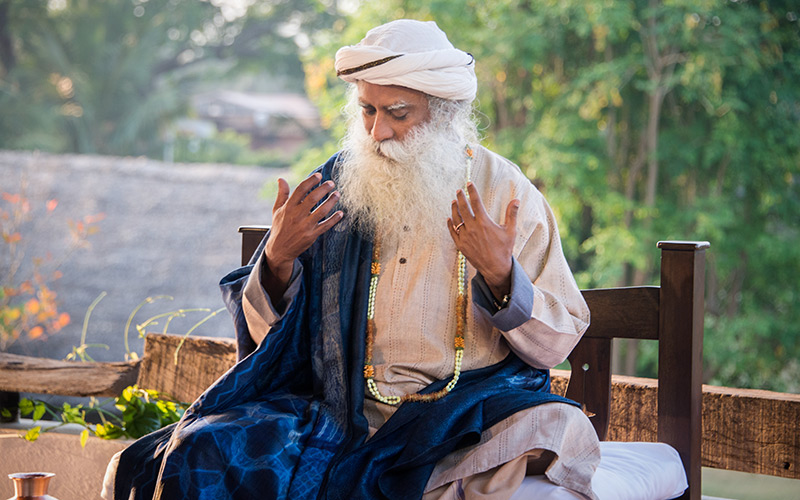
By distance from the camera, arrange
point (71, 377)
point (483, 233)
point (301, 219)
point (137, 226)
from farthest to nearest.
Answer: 1. point (137, 226)
2. point (71, 377)
3. point (301, 219)
4. point (483, 233)

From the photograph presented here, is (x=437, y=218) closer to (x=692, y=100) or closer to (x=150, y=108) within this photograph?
(x=692, y=100)

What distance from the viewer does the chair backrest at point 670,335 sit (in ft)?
7.97

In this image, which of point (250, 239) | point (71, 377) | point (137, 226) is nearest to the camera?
point (250, 239)

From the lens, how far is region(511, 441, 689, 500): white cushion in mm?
2004

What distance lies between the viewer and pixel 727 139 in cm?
771

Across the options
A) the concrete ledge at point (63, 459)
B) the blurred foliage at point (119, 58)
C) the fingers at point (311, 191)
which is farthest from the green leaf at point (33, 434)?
the blurred foliage at point (119, 58)

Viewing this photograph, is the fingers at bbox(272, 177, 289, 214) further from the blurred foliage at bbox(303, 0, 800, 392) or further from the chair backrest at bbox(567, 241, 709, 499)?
the blurred foliage at bbox(303, 0, 800, 392)

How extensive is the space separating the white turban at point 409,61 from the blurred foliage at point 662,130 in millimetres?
5210

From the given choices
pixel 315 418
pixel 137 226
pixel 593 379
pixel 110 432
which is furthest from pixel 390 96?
pixel 137 226

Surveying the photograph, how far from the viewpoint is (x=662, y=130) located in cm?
859

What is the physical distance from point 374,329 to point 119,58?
18960mm

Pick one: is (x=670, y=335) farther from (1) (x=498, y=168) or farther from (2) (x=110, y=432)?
(2) (x=110, y=432)

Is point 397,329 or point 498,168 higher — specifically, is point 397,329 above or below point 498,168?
below

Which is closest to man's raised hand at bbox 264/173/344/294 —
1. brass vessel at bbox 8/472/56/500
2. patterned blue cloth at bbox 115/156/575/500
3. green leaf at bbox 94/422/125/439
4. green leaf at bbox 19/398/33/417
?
patterned blue cloth at bbox 115/156/575/500
